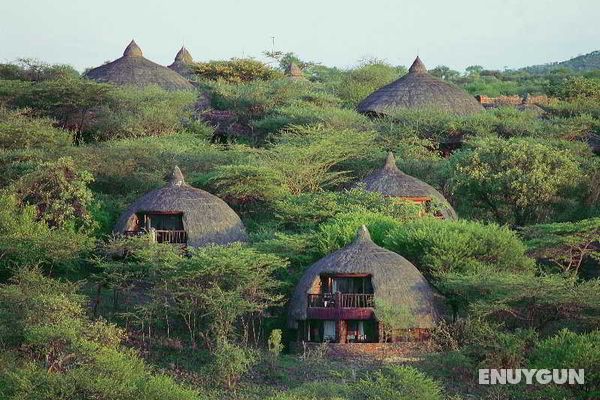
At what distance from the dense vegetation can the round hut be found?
1.71ft

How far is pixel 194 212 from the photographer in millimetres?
33781

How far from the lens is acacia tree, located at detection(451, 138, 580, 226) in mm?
36531

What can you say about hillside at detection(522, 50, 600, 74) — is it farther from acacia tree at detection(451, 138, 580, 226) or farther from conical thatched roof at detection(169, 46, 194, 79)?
acacia tree at detection(451, 138, 580, 226)

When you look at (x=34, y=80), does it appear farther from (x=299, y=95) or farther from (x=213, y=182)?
(x=213, y=182)

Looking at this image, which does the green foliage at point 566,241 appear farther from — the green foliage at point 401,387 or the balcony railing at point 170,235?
the balcony railing at point 170,235

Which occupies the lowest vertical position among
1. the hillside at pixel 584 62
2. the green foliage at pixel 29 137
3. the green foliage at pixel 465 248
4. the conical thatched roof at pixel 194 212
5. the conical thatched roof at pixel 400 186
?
the green foliage at pixel 465 248

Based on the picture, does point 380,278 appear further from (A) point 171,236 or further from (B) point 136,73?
(B) point 136,73

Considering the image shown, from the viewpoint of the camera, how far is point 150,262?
2958 cm

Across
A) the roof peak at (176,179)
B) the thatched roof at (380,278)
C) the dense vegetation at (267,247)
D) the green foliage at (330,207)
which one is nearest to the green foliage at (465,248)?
the dense vegetation at (267,247)

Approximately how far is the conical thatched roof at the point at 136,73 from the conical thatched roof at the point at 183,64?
759 cm

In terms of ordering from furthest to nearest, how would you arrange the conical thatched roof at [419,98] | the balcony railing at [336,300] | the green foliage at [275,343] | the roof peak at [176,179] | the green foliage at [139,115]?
the conical thatched roof at [419,98], the green foliage at [139,115], the roof peak at [176,179], the balcony railing at [336,300], the green foliage at [275,343]

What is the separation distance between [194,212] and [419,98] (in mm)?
16504

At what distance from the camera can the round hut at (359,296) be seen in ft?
96.9

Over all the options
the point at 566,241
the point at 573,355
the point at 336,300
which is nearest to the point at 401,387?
the point at 573,355
